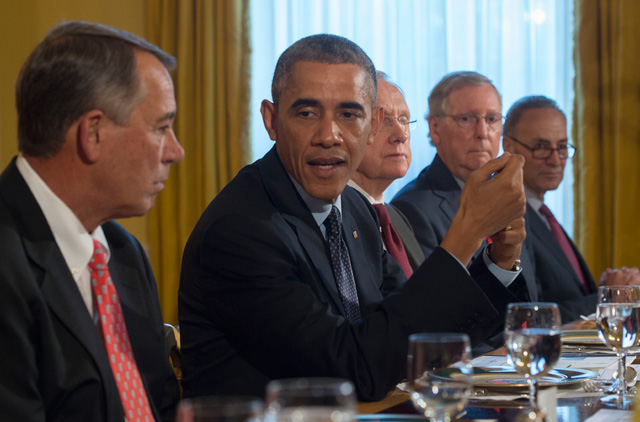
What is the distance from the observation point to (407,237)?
2.76 meters

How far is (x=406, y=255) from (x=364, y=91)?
0.86 m

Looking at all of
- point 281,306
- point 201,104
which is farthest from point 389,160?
point 201,104

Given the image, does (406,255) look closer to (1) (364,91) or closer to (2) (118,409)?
(1) (364,91)

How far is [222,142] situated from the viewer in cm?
455

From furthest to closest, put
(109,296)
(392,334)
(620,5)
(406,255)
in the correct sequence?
(620,5)
(406,255)
(392,334)
(109,296)

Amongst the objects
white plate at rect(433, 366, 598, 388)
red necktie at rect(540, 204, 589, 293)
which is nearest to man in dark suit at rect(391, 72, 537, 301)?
red necktie at rect(540, 204, 589, 293)

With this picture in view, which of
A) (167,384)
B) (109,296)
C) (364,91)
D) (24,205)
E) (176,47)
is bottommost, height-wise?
(167,384)

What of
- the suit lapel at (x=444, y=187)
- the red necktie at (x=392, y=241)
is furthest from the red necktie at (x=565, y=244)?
the red necktie at (x=392, y=241)

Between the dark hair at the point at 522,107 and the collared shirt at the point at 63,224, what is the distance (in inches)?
115

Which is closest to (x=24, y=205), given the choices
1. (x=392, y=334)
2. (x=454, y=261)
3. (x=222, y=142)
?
(x=392, y=334)

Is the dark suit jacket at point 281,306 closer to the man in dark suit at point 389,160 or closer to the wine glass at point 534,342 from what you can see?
the wine glass at point 534,342

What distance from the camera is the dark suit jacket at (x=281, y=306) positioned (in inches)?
61.9

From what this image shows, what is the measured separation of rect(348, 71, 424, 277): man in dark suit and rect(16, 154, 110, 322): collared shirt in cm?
149

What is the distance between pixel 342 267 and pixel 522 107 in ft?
7.90
